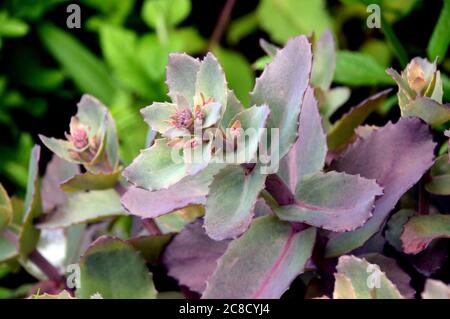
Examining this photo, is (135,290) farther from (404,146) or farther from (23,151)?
(23,151)

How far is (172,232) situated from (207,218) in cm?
15

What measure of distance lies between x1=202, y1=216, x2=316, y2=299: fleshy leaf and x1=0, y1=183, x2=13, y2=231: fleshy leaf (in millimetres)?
231

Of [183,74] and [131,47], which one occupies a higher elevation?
[183,74]

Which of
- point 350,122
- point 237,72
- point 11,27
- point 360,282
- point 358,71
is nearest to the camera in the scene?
point 360,282

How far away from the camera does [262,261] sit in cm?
54

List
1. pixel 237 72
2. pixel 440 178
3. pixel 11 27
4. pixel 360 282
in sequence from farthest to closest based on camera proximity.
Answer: pixel 237 72, pixel 11 27, pixel 440 178, pixel 360 282

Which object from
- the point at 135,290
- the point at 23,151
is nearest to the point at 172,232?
the point at 135,290

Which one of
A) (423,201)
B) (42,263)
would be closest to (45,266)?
(42,263)

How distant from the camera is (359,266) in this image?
48 cm

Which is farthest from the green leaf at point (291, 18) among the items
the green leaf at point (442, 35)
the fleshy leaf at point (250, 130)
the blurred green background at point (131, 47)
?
the fleshy leaf at point (250, 130)

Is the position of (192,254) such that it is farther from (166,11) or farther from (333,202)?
(166,11)

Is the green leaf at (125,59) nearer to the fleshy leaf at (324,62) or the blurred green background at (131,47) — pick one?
the blurred green background at (131,47)

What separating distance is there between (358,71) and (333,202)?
0.38 m

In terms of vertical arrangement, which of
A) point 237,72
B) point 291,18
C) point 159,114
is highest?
point 159,114
